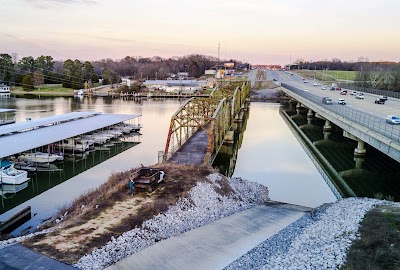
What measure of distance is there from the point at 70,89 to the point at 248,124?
10859 cm

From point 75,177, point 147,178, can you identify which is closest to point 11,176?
point 75,177

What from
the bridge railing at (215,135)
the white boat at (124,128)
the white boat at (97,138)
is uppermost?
the bridge railing at (215,135)

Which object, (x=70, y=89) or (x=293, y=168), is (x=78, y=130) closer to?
(x=293, y=168)

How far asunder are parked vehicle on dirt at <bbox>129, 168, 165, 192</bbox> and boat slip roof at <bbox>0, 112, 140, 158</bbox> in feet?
53.0

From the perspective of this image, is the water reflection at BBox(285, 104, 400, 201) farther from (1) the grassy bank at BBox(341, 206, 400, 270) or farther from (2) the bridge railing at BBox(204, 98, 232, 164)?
(2) the bridge railing at BBox(204, 98, 232, 164)

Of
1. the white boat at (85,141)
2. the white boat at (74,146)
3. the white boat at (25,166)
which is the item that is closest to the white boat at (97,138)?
the white boat at (85,141)

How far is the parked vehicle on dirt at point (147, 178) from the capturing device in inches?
970

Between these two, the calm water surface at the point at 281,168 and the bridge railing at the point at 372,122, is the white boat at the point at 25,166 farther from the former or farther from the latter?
the bridge railing at the point at 372,122

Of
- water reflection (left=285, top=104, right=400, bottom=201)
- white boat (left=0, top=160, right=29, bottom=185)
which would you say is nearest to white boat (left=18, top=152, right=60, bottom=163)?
white boat (left=0, top=160, right=29, bottom=185)

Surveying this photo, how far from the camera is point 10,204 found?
30422 millimetres

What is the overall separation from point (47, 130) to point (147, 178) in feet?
92.5

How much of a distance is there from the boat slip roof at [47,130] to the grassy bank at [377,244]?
3104cm

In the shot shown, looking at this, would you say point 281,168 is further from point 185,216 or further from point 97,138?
point 97,138

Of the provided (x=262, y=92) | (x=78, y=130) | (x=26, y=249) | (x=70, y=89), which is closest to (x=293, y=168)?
(x=78, y=130)
